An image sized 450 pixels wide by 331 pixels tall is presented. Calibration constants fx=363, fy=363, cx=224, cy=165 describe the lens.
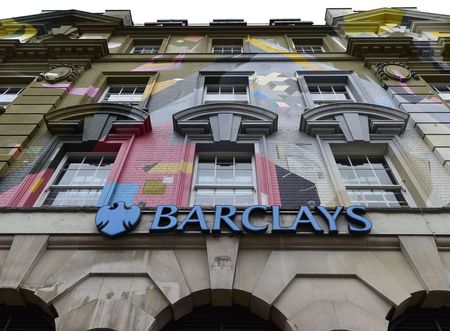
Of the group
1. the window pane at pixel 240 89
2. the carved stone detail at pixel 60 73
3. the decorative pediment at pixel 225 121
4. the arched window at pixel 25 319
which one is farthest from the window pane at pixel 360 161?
the carved stone detail at pixel 60 73

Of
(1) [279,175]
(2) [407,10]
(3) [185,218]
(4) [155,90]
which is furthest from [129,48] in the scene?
(2) [407,10]

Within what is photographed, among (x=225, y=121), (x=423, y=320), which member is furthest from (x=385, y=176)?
(x=225, y=121)

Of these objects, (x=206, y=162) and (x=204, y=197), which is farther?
(x=206, y=162)

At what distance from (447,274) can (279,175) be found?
4234 millimetres

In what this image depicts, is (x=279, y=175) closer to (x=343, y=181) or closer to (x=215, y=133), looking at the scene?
(x=343, y=181)

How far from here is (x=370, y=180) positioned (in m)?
9.80

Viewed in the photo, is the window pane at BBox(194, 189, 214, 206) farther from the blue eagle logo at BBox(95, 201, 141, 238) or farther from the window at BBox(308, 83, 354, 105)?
the window at BBox(308, 83, 354, 105)

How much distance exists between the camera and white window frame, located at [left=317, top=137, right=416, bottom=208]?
8.74m

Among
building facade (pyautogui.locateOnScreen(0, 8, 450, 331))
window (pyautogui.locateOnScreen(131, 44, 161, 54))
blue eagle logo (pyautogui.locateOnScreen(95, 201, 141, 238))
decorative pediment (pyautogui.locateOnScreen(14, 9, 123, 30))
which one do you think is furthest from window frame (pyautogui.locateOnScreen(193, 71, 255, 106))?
decorative pediment (pyautogui.locateOnScreen(14, 9, 123, 30))

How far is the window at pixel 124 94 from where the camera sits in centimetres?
1396

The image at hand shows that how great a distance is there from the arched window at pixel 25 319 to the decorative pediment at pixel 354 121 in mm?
8153

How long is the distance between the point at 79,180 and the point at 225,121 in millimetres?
4483

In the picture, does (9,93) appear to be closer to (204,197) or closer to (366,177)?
(204,197)

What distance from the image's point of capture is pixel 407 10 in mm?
20094
